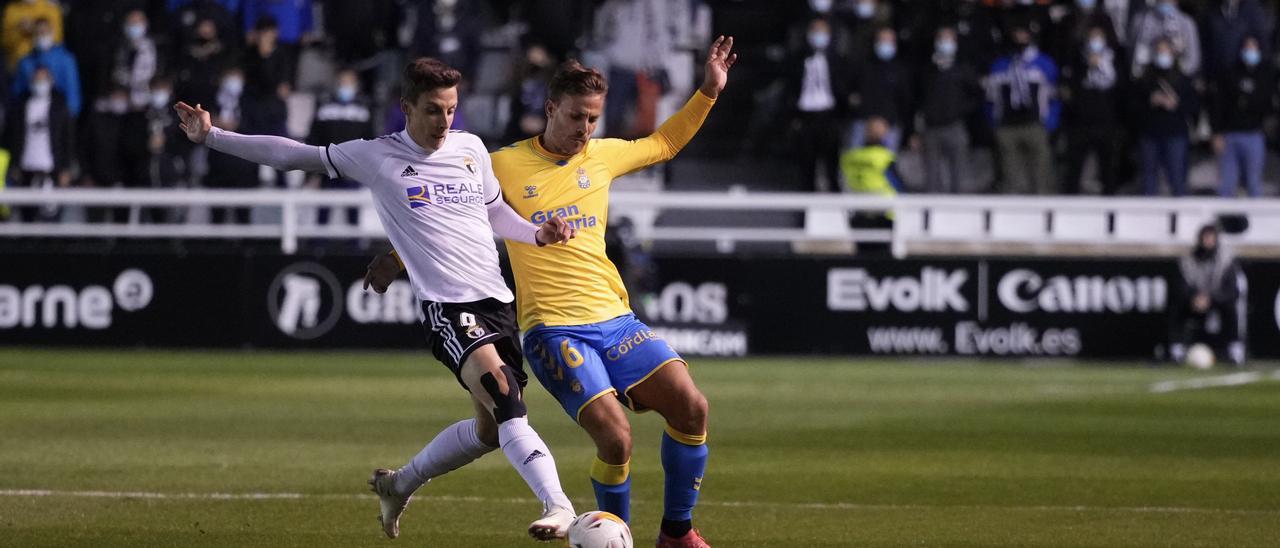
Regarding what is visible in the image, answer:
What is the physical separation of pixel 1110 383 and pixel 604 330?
10.7 meters

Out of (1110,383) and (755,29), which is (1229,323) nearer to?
(1110,383)

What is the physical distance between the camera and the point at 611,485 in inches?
312

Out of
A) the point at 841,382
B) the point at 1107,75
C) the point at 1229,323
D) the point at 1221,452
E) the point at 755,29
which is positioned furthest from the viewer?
the point at 755,29

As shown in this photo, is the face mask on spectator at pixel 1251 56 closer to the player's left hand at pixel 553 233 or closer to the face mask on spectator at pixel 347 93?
the face mask on spectator at pixel 347 93

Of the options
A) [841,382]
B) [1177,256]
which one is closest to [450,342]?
[841,382]

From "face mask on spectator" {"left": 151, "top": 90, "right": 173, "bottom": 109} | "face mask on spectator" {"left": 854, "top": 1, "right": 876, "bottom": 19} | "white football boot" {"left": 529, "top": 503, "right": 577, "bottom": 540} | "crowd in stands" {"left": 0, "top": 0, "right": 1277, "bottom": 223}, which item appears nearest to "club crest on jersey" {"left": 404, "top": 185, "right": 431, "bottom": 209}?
"white football boot" {"left": 529, "top": 503, "right": 577, "bottom": 540}

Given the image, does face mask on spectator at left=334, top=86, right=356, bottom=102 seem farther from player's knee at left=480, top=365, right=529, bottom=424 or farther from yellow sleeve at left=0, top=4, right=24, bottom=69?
player's knee at left=480, top=365, right=529, bottom=424

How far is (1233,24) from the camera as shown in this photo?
930 inches

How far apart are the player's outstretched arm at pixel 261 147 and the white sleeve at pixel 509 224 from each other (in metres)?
0.72

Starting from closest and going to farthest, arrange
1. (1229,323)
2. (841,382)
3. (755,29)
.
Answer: (841,382), (1229,323), (755,29)

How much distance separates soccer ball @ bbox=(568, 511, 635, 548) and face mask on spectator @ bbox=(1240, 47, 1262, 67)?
17765 millimetres

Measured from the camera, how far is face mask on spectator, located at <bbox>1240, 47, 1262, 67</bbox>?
909 inches

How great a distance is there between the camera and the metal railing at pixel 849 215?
20.6 meters

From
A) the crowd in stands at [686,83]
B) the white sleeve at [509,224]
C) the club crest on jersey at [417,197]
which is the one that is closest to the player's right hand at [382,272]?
the club crest on jersey at [417,197]
